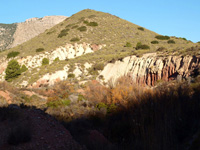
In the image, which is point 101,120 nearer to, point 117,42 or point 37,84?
point 37,84

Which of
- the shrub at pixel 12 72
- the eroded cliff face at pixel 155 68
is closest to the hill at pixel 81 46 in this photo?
the shrub at pixel 12 72

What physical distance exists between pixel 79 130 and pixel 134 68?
1555 centimetres

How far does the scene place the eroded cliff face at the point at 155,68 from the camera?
53.6 ft

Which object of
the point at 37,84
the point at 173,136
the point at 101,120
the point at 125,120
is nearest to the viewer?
the point at 173,136

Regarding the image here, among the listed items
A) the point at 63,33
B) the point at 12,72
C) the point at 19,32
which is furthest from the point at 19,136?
the point at 19,32

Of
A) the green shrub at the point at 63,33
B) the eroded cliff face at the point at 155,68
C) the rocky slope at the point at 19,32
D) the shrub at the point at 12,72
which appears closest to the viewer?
the eroded cliff face at the point at 155,68

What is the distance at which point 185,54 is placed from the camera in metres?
17.8

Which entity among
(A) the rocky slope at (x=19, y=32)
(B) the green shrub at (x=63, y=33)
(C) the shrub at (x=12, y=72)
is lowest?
(C) the shrub at (x=12, y=72)

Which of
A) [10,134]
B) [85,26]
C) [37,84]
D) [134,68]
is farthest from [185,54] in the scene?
[85,26]

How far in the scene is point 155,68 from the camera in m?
19.3

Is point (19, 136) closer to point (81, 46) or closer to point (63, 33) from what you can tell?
point (81, 46)

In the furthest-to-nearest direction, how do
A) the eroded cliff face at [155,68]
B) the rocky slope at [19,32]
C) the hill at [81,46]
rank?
the rocky slope at [19,32] → the hill at [81,46] → the eroded cliff face at [155,68]

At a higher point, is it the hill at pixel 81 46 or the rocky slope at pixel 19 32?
the rocky slope at pixel 19 32

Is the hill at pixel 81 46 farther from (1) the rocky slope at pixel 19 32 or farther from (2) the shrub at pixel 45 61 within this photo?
(1) the rocky slope at pixel 19 32
